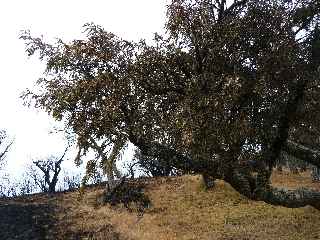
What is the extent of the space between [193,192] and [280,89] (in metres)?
26.0

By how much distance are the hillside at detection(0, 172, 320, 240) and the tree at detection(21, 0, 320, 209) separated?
594 inches

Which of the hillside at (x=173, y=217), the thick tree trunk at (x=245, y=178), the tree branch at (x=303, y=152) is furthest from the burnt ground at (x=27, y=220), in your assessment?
the tree branch at (x=303, y=152)

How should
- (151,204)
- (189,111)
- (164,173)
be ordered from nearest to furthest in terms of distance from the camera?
(189,111) < (151,204) < (164,173)

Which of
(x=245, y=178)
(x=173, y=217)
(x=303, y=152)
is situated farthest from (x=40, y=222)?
(x=303, y=152)

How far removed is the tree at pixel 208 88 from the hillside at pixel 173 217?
15095mm

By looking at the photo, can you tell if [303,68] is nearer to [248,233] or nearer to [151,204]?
[248,233]

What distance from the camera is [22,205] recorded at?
4619cm

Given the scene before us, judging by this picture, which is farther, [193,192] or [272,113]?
[193,192]

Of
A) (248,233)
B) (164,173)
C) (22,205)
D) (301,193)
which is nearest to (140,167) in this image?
(164,173)

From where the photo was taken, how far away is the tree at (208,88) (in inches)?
649

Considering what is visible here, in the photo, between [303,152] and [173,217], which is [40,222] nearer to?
[173,217]

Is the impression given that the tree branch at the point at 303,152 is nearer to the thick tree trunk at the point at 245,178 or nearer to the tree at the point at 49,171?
the thick tree trunk at the point at 245,178

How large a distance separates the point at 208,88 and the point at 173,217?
2260cm

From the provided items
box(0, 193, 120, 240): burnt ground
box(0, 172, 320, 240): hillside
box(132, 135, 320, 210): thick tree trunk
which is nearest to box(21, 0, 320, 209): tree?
box(132, 135, 320, 210): thick tree trunk
